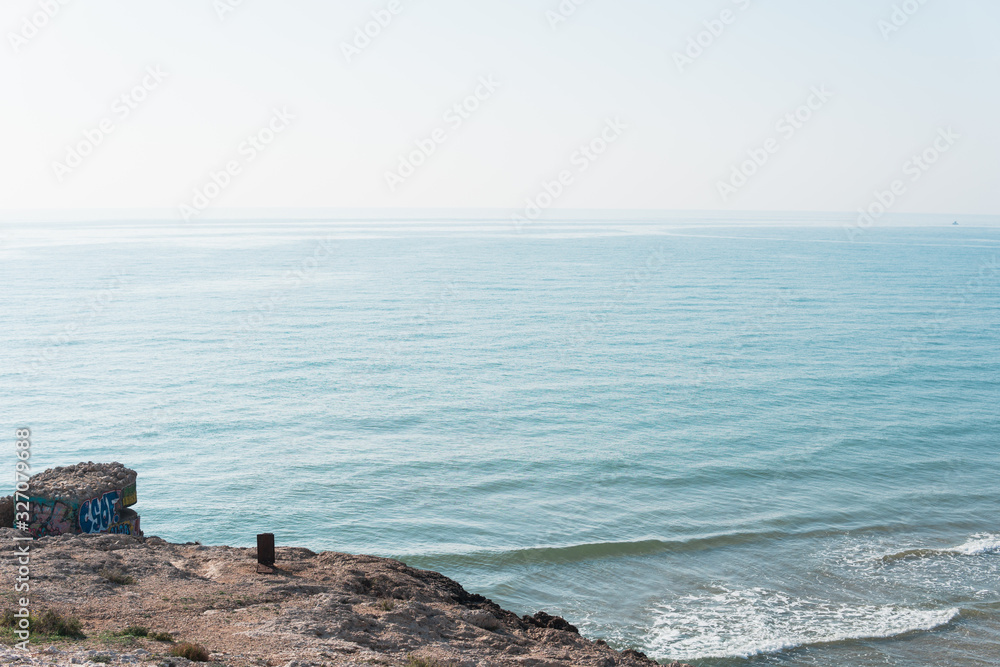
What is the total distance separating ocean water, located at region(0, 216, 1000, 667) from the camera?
2197cm

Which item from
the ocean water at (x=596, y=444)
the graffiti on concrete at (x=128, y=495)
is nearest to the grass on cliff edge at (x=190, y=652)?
the graffiti on concrete at (x=128, y=495)

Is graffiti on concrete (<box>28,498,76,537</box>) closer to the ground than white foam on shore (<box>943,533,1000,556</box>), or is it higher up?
higher up

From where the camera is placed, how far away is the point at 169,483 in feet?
98.2

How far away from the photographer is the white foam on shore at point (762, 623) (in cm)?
1903

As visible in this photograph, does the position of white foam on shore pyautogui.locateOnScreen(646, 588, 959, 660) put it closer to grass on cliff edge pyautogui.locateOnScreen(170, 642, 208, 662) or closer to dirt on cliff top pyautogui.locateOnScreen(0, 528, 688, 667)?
dirt on cliff top pyautogui.locateOnScreen(0, 528, 688, 667)

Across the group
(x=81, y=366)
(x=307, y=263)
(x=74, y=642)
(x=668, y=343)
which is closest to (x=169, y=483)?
(x=74, y=642)

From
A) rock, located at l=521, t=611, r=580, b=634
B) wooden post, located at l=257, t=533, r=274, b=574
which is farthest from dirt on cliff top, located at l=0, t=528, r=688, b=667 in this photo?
wooden post, located at l=257, t=533, r=274, b=574

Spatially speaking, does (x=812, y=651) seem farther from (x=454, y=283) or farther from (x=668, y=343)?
(x=454, y=283)

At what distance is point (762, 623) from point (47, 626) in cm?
1662

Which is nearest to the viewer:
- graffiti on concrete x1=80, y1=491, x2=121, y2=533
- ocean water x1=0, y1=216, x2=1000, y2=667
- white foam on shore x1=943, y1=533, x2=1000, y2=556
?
graffiti on concrete x1=80, y1=491, x2=121, y2=533

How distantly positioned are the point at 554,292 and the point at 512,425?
160 feet

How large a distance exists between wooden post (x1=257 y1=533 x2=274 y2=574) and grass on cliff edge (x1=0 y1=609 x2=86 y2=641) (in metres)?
4.07

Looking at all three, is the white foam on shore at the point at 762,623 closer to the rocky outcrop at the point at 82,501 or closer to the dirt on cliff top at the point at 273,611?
the dirt on cliff top at the point at 273,611

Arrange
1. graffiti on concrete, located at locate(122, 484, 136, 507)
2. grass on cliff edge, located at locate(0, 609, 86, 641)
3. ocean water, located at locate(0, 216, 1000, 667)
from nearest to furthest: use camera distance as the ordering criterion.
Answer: grass on cliff edge, located at locate(0, 609, 86, 641) → graffiti on concrete, located at locate(122, 484, 136, 507) → ocean water, located at locate(0, 216, 1000, 667)
